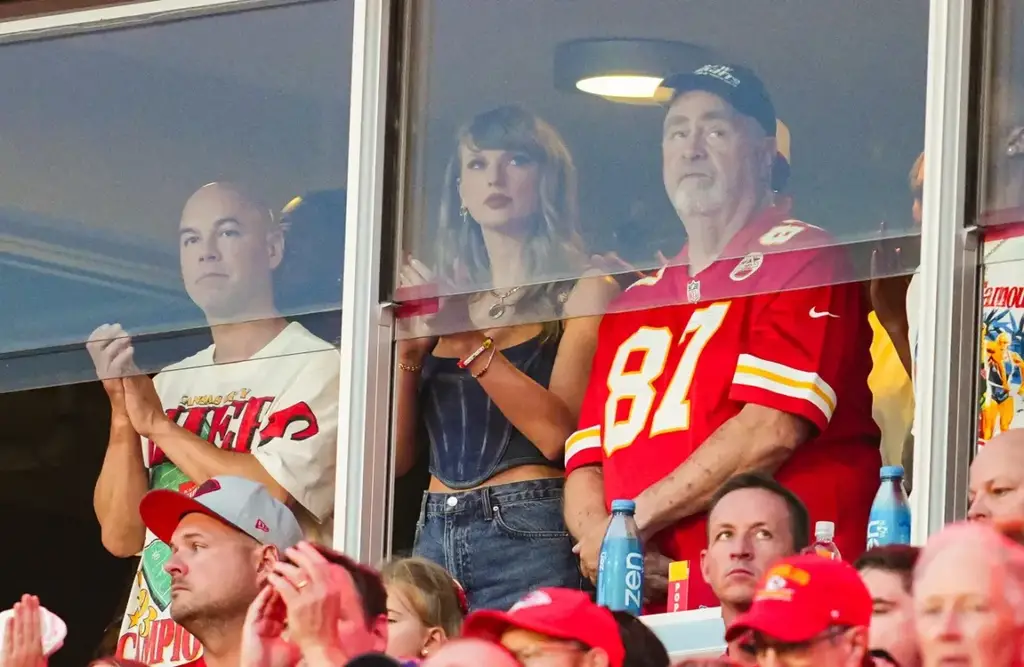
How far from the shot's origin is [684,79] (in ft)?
16.0

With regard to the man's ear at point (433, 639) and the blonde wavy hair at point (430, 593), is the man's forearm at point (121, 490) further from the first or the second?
the man's ear at point (433, 639)

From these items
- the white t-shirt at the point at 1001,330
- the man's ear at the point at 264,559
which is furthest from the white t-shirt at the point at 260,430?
the white t-shirt at the point at 1001,330

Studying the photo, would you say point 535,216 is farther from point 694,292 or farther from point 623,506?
point 623,506

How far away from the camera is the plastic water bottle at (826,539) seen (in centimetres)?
421

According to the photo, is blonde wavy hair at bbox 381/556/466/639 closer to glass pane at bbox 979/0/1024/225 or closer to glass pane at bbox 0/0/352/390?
glass pane at bbox 0/0/352/390

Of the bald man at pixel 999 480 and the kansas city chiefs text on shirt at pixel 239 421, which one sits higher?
the kansas city chiefs text on shirt at pixel 239 421

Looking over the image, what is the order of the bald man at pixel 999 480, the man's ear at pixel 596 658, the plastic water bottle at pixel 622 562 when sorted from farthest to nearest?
the plastic water bottle at pixel 622 562 < the bald man at pixel 999 480 < the man's ear at pixel 596 658

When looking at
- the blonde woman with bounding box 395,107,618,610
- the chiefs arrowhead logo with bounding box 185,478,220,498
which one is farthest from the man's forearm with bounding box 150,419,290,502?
the chiefs arrowhead logo with bounding box 185,478,220,498

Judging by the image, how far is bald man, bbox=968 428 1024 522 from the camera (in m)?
3.88

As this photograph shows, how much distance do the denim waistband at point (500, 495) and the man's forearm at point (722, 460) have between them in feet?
0.83

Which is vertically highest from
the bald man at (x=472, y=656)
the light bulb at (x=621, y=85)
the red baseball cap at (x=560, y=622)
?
the light bulb at (x=621, y=85)

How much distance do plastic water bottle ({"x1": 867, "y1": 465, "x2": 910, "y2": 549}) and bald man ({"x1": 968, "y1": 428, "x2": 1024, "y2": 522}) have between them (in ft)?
0.83

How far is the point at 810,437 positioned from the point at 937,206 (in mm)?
510

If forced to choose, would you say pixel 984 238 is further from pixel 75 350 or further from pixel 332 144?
pixel 75 350
